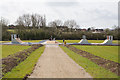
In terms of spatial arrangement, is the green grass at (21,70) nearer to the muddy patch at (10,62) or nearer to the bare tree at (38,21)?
the muddy patch at (10,62)

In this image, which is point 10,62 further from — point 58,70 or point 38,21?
point 38,21

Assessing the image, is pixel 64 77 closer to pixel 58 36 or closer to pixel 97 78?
pixel 97 78

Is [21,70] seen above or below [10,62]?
below

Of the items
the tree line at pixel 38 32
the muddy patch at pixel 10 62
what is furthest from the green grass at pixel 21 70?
the tree line at pixel 38 32

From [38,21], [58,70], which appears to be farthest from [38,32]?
[58,70]

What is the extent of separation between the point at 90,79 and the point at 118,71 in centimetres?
244

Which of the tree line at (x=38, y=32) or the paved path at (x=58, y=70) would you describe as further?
the tree line at (x=38, y=32)

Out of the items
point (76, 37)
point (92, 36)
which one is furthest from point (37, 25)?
point (92, 36)

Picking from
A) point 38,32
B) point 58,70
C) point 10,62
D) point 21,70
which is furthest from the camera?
point 38,32

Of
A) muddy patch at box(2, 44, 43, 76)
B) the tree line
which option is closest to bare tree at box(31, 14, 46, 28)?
the tree line

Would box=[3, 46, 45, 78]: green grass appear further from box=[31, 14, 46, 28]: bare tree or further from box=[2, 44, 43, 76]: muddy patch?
box=[31, 14, 46, 28]: bare tree

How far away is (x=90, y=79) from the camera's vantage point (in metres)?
8.59

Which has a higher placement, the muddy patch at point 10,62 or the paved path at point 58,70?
the muddy patch at point 10,62

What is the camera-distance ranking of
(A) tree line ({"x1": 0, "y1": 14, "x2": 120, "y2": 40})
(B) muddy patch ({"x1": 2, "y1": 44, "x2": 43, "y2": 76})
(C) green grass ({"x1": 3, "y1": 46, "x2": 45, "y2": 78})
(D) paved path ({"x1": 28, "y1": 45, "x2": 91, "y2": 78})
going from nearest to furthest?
(D) paved path ({"x1": 28, "y1": 45, "x2": 91, "y2": 78}) → (C) green grass ({"x1": 3, "y1": 46, "x2": 45, "y2": 78}) → (B) muddy patch ({"x1": 2, "y1": 44, "x2": 43, "y2": 76}) → (A) tree line ({"x1": 0, "y1": 14, "x2": 120, "y2": 40})
